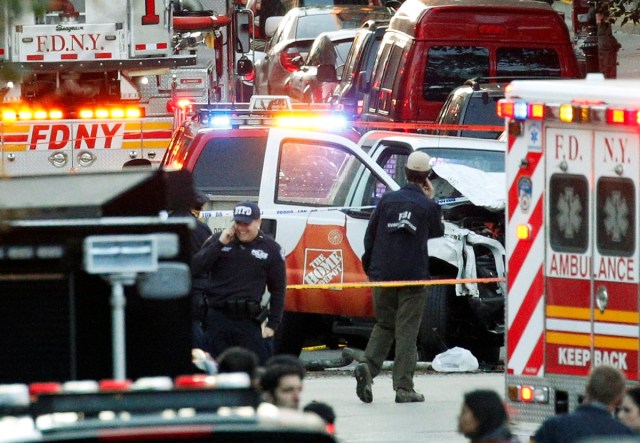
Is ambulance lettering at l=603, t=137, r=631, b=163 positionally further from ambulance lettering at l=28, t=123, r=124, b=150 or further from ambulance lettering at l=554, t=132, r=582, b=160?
ambulance lettering at l=28, t=123, r=124, b=150

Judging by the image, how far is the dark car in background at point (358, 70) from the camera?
19828 millimetres

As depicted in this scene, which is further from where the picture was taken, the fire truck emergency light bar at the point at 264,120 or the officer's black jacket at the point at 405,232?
the fire truck emergency light bar at the point at 264,120

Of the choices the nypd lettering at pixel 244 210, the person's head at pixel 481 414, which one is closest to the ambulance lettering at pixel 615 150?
the person's head at pixel 481 414

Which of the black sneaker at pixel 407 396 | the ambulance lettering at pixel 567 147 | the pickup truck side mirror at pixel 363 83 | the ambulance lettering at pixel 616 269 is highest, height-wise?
the ambulance lettering at pixel 567 147

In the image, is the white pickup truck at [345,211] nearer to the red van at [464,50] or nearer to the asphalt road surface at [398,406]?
the asphalt road surface at [398,406]

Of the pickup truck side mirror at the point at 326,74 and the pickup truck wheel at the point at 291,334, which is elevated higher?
the pickup truck side mirror at the point at 326,74

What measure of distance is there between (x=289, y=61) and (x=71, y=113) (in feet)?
28.1

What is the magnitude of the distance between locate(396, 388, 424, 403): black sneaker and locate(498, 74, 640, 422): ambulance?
2263mm

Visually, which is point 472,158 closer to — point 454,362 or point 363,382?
point 454,362

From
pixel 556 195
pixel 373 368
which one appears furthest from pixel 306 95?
pixel 556 195

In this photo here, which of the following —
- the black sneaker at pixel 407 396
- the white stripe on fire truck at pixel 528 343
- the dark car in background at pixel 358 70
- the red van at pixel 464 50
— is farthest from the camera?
the dark car in background at pixel 358 70

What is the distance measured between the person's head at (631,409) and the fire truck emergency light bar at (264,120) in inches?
259

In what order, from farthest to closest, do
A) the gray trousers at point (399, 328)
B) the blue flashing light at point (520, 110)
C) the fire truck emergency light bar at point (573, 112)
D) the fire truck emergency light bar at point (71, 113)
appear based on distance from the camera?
the fire truck emergency light bar at point (71, 113) → the gray trousers at point (399, 328) → the blue flashing light at point (520, 110) → the fire truck emergency light bar at point (573, 112)

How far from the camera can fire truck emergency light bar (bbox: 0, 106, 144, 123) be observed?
17031mm
